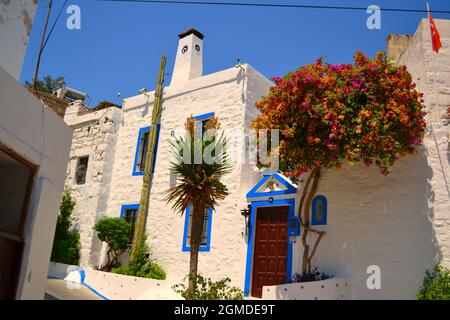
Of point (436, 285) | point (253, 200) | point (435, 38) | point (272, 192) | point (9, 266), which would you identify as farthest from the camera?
point (253, 200)

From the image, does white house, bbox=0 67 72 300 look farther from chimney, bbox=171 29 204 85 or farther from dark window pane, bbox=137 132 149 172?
chimney, bbox=171 29 204 85

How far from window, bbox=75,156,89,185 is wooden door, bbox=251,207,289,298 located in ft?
25.1

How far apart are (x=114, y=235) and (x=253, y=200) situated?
185 inches

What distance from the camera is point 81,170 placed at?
1625cm

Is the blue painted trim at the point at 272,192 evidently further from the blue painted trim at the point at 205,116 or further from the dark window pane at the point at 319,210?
the blue painted trim at the point at 205,116

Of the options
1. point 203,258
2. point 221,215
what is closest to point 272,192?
point 221,215

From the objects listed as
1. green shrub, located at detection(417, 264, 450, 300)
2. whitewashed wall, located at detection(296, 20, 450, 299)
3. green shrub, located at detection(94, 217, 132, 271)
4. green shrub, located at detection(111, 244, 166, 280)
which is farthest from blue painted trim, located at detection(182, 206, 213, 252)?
green shrub, located at detection(417, 264, 450, 300)

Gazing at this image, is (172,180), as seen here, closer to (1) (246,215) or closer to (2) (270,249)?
(1) (246,215)

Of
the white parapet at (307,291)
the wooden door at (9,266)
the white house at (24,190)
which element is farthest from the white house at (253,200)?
the wooden door at (9,266)

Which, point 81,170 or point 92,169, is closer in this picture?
point 92,169

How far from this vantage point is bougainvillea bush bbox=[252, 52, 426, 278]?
28.1 ft

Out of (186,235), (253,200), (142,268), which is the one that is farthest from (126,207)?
(253,200)
